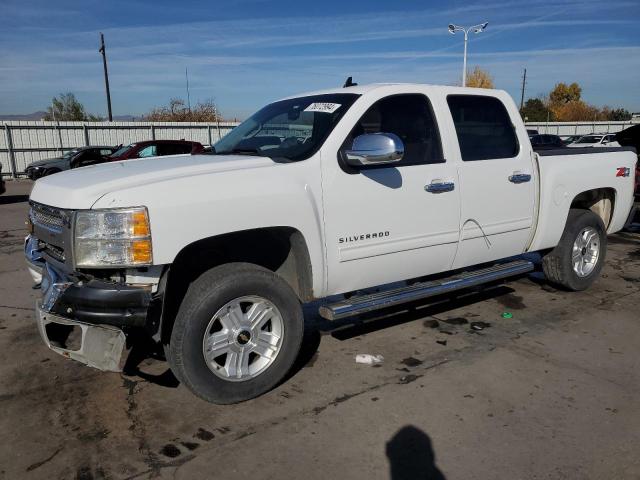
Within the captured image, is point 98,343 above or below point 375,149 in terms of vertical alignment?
below

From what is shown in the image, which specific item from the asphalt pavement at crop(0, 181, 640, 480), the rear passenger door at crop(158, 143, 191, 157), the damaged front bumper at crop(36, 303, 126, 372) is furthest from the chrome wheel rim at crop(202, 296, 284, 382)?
the rear passenger door at crop(158, 143, 191, 157)

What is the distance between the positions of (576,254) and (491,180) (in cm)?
188

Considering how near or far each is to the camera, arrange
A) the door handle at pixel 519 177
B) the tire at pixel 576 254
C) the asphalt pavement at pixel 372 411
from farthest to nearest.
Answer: the tire at pixel 576 254
the door handle at pixel 519 177
the asphalt pavement at pixel 372 411

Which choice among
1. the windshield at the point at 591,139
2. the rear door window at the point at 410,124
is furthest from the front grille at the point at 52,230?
the windshield at the point at 591,139

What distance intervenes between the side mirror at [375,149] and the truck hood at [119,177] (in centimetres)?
59

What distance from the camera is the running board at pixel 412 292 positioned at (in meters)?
3.77


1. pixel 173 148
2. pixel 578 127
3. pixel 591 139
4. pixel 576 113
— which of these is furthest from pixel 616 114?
pixel 173 148

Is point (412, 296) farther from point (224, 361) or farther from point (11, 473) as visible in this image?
point (11, 473)

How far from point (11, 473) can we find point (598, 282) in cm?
614

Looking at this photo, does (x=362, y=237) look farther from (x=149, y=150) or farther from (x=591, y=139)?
(x=591, y=139)

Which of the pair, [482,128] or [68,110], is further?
[68,110]

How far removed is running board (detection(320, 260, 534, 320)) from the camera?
377 centimetres

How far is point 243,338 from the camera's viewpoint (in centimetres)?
350

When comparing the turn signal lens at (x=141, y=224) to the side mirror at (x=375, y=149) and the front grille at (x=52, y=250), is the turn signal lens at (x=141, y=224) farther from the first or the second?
the side mirror at (x=375, y=149)
